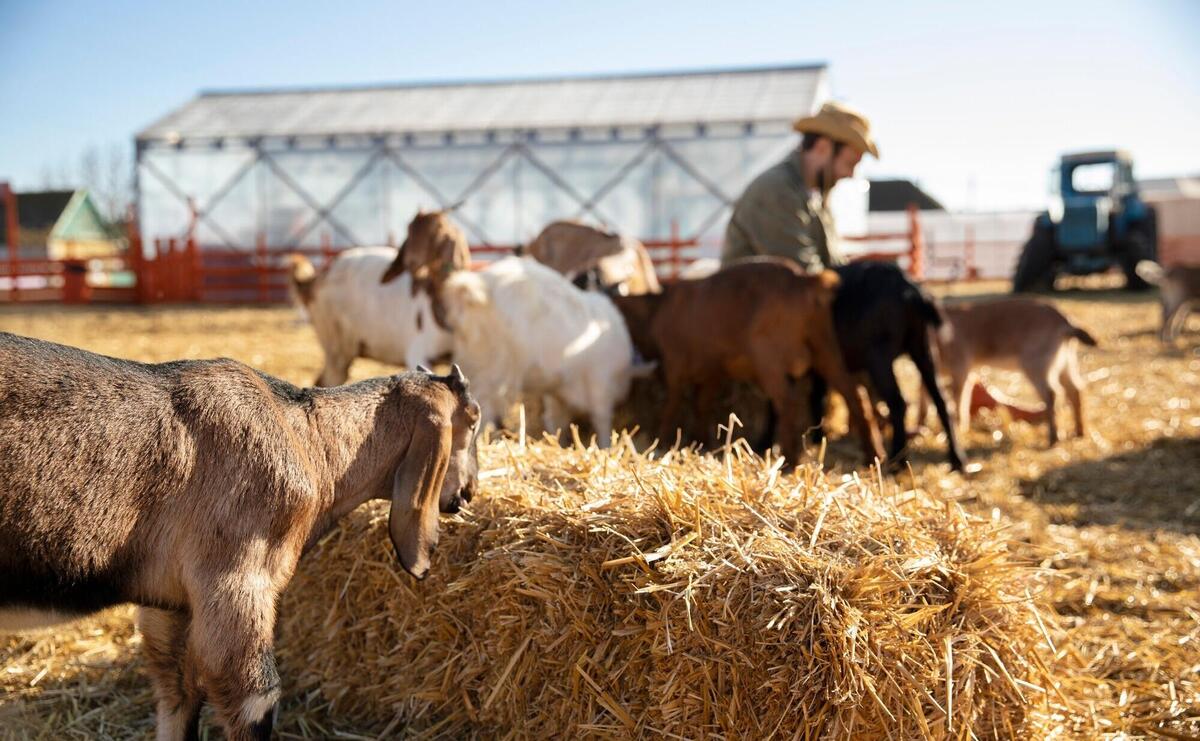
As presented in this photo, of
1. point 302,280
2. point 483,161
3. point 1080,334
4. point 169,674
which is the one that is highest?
point 483,161

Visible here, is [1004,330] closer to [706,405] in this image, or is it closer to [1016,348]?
[1016,348]

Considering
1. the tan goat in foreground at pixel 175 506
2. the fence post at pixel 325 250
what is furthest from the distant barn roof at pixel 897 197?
the tan goat in foreground at pixel 175 506

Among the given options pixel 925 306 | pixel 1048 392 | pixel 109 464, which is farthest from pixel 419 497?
pixel 1048 392

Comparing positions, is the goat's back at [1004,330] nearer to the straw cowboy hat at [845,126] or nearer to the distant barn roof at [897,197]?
the straw cowboy hat at [845,126]

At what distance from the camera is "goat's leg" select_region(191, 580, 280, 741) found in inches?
105

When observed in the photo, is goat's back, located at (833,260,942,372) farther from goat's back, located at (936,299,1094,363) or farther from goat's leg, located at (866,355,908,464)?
goat's back, located at (936,299,1094,363)

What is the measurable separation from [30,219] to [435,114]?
3852 centimetres

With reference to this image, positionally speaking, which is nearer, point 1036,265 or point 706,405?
point 706,405

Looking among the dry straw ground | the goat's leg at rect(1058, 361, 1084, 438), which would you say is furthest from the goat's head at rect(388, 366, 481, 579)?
the goat's leg at rect(1058, 361, 1084, 438)

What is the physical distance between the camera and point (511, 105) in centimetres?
2588

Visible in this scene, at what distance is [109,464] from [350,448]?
699 mm

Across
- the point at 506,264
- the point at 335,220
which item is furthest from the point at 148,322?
the point at 506,264

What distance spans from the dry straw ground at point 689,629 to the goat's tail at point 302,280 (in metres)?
4.80

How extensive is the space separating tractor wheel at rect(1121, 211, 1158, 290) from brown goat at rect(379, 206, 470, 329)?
18.3 m
